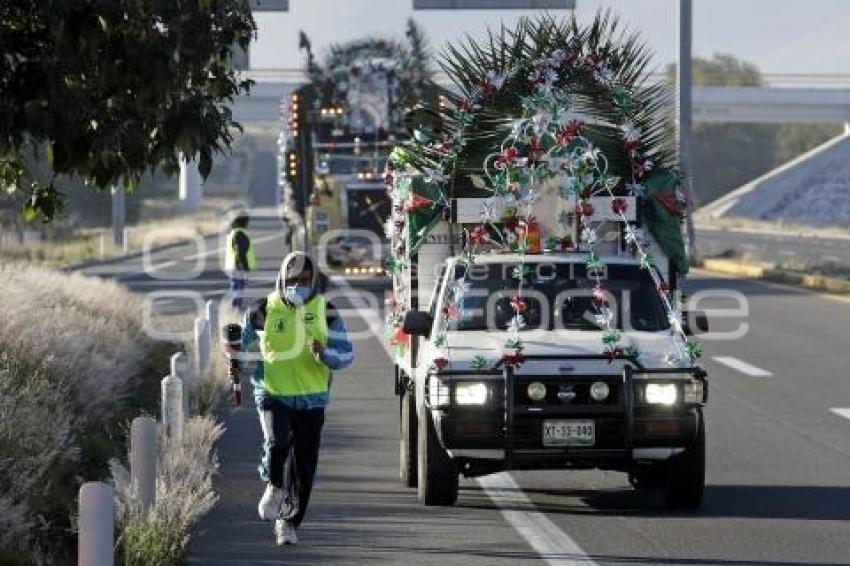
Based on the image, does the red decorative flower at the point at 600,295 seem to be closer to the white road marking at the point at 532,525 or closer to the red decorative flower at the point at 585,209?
the red decorative flower at the point at 585,209

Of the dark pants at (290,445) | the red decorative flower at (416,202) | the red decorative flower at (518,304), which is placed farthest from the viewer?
the red decorative flower at (416,202)

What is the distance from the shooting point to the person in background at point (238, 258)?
30.4 meters

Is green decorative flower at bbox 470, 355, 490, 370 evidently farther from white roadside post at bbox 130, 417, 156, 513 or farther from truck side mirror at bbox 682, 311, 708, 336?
white roadside post at bbox 130, 417, 156, 513

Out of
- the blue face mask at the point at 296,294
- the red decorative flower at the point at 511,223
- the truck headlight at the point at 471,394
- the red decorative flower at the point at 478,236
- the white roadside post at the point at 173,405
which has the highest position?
the red decorative flower at the point at 511,223

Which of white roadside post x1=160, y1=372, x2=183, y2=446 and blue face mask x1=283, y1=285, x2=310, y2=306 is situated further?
white roadside post x1=160, y1=372, x2=183, y2=446

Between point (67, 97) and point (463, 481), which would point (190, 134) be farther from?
point (463, 481)

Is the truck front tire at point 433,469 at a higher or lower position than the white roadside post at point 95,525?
lower

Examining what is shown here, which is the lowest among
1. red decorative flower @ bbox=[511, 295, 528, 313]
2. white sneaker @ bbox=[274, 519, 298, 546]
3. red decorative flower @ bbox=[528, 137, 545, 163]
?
white sneaker @ bbox=[274, 519, 298, 546]

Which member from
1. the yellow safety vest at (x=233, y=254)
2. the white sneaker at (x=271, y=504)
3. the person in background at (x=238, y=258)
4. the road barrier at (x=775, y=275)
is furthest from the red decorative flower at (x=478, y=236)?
the road barrier at (x=775, y=275)

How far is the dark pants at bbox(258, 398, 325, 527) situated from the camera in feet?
37.3

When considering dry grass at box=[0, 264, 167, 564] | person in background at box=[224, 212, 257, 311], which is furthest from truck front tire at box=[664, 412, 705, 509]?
person in background at box=[224, 212, 257, 311]

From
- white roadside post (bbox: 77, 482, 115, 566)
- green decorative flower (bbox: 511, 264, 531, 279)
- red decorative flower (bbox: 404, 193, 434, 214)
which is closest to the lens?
white roadside post (bbox: 77, 482, 115, 566)

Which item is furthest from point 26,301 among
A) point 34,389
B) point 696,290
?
point 696,290

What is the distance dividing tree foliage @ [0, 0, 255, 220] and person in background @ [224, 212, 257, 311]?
21.2 meters
